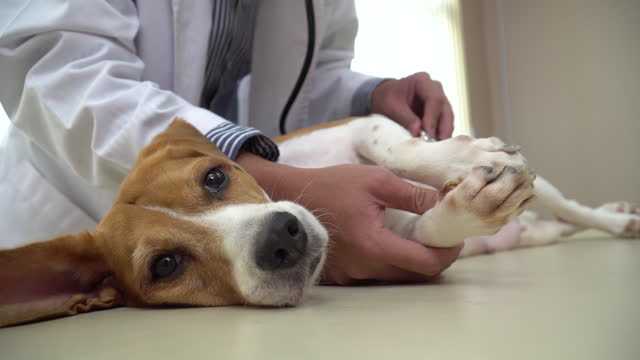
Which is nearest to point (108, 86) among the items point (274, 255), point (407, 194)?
point (274, 255)

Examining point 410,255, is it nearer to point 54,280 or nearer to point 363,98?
point 54,280

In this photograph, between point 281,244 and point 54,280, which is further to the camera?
point 54,280

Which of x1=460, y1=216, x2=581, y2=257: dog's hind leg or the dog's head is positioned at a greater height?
the dog's head

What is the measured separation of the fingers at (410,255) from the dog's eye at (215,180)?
0.46 meters

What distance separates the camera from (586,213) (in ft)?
7.47

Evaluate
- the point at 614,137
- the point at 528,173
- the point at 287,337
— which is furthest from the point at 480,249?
the point at 614,137

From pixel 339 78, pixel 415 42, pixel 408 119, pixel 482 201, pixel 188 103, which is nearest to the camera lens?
pixel 482 201

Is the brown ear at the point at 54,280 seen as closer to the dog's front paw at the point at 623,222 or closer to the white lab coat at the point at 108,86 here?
the white lab coat at the point at 108,86

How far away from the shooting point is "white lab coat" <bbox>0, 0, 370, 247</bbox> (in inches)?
61.8

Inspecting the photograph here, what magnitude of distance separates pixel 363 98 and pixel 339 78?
22 cm

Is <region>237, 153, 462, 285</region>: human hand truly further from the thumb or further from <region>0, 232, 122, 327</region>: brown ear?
<region>0, 232, 122, 327</region>: brown ear

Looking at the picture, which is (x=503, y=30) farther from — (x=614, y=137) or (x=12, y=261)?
(x=12, y=261)

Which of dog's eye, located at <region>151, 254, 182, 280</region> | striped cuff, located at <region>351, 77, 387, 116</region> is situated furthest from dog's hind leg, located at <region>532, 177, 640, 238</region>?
dog's eye, located at <region>151, 254, 182, 280</region>

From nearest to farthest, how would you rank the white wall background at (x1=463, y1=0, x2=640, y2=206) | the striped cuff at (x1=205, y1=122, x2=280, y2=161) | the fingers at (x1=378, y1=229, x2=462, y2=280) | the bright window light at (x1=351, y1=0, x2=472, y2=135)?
the fingers at (x1=378, y1=229, x2=462, y2=280)
the striped cuff at (x1=205, y1=122, x2=280, y2=161)
the bright window light at (x1=351, y1=0, x2=472, y2=135)
the white wall background at (x1=463, y1=0, x2=640, y2=206)
